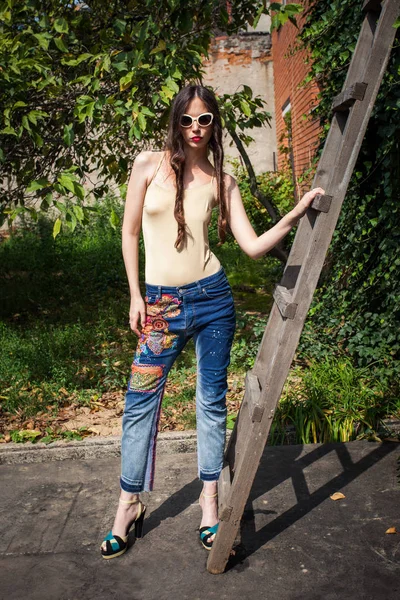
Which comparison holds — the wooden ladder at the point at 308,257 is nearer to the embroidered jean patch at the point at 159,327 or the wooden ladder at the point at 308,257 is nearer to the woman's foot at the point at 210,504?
the woman's foot at the point at 210,504

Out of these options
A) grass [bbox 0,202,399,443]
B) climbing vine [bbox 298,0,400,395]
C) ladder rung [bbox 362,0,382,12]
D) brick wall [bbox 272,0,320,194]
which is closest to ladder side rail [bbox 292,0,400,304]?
ladder rung [bbox 362,0,382,12]

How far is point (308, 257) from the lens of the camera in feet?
8.72

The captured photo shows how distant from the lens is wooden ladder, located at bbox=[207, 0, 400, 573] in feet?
8.66

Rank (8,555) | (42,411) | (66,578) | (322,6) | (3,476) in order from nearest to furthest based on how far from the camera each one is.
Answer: (66,578) < (8,555) < (3,476) < (42,411) < (322,6)

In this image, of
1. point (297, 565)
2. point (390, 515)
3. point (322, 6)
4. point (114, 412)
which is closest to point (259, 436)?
point (297, 565)

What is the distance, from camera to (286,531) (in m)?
3.36

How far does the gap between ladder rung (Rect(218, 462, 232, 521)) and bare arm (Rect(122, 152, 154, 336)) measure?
84 cm

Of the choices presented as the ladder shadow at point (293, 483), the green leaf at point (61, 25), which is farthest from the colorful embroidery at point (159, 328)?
the green leaf at point (61, 25)

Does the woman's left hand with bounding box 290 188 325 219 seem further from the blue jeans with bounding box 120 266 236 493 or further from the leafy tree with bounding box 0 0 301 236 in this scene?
the leafy tree with bounding box 0 0 301 236

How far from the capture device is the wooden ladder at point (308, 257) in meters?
2.64

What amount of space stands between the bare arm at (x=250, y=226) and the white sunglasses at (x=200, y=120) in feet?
0.96

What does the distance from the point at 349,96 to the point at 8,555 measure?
271 centimetres

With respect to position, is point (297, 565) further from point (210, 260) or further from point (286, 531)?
point (210, 260)

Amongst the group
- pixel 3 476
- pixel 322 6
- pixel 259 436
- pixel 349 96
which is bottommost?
pixel 3 476
